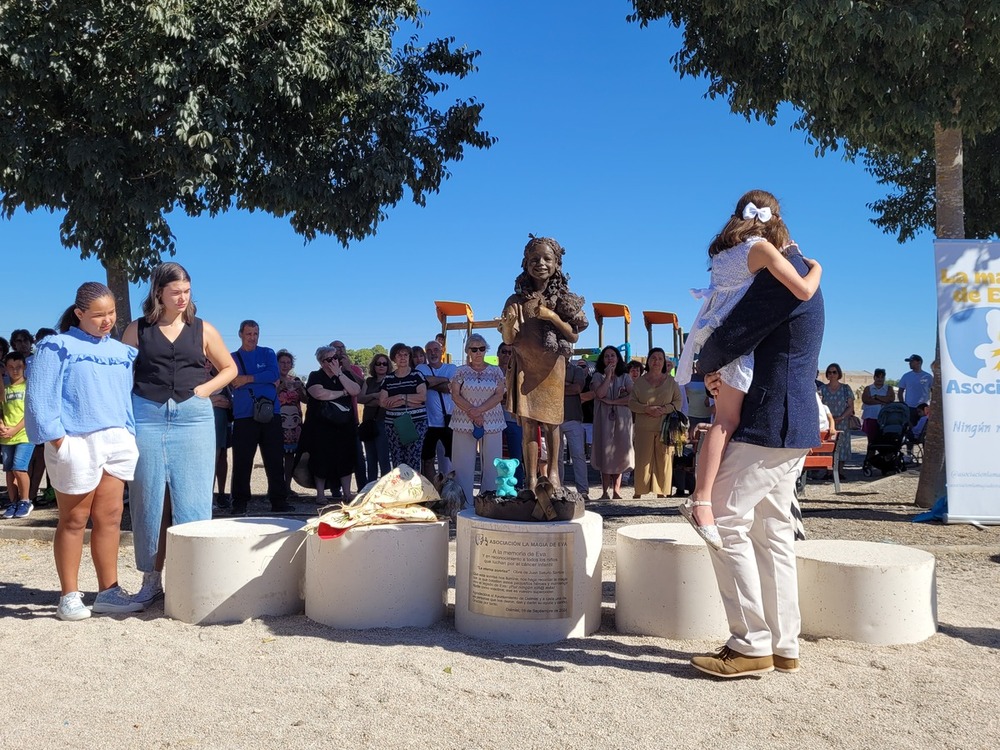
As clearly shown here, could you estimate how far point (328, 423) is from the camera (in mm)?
9078

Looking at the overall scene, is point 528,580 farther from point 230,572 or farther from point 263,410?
point 263,410

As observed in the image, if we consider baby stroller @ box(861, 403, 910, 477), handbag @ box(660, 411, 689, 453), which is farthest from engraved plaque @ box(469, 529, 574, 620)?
baby stroller @ box(861, 403, 910, 477)

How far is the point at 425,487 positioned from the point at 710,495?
6.31ft

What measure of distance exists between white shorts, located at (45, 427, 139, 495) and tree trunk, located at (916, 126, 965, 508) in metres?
7.46

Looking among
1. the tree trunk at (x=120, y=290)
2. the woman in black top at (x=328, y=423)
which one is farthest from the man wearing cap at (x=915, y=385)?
the tree trunk at (x=120, y=290)

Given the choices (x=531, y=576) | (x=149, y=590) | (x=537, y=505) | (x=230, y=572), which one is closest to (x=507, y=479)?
(x=537, y=505)

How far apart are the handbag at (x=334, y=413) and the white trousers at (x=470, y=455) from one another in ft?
3.89

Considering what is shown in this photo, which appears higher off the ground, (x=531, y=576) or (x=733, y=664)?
(x=531, y=576)

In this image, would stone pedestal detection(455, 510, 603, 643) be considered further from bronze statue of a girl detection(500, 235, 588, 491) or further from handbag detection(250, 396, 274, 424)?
handbag detection(250, 396, 274, 424)

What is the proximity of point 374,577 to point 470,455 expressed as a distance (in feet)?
12.5

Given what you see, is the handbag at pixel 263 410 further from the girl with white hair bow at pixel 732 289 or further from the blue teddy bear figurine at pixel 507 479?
the girl with white hair bow at pixel 732 289

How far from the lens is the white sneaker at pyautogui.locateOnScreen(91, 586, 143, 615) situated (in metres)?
4.98

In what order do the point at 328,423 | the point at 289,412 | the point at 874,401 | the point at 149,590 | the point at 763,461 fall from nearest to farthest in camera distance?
the point at 763,461
the point at 149,590
the point at 328,423
the point at 289,412
the point at 874,401

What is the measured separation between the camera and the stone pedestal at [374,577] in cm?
477
